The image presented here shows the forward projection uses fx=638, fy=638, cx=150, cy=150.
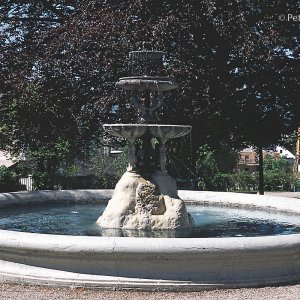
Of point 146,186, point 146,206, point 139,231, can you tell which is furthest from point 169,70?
point 139,231

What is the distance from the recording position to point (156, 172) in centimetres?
1076

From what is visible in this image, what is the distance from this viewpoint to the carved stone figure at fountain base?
33.5 ft

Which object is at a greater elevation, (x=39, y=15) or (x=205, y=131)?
(x=39, y=15)

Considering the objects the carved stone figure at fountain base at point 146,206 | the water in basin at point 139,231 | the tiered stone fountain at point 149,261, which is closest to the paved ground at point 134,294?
the tiered stone fountain at point 149,261

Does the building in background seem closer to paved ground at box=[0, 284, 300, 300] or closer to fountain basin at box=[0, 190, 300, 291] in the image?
fountain basin at box=[0, 190, 300, 291]

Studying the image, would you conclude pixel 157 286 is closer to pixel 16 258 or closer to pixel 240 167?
pixel 16 258

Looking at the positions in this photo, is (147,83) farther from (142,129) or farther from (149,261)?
(149,261)

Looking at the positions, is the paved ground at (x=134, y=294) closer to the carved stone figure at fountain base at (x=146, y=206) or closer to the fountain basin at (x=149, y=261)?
the fountain basin at (x=149, y=261)

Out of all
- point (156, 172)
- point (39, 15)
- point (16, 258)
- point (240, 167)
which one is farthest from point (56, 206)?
point (240, 167)

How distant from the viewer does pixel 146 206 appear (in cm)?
1034

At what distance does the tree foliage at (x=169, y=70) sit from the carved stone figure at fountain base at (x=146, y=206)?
10.4 m

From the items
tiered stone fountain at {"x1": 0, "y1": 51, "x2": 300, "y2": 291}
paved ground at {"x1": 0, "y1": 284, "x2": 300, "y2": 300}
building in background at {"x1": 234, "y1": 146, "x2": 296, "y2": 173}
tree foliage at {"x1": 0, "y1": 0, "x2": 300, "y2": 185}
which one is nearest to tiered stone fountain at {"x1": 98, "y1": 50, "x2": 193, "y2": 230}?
tiered stone fountain at {"x1": 0, "y1": 51, "x2": 300, "y2": 291}

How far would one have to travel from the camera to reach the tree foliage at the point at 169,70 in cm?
2120

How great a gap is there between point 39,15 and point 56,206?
13.0 metres
